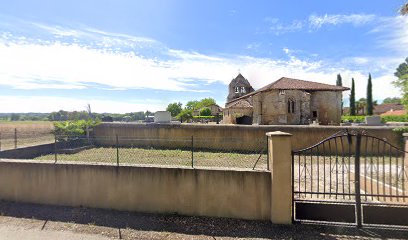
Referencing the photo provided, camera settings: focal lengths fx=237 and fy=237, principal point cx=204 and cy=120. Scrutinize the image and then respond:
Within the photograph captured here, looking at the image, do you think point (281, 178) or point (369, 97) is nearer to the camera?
point (281, 178)

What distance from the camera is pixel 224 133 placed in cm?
1523

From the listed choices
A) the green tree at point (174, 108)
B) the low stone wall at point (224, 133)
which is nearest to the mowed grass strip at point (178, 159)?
the low stone wall at point (224, 133)

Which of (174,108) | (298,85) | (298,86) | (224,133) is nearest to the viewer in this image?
(224,133)

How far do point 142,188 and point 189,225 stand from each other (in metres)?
1.59

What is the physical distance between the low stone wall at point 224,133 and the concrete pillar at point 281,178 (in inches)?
269

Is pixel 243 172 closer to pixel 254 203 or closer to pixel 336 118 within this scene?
pixel 254 203

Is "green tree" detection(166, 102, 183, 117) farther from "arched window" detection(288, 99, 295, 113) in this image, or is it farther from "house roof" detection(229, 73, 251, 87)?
"arched window" detection(288, 99, 295, 113)

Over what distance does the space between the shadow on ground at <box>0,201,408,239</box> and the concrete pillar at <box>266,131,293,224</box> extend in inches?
10.8

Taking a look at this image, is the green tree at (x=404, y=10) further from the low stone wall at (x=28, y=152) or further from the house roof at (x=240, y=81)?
the house roof at (x=240, y=81)

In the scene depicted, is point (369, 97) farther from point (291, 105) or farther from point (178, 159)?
point (178, 159)

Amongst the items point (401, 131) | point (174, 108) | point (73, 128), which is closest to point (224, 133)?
point (401, 131)

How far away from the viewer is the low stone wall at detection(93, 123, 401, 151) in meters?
13.7

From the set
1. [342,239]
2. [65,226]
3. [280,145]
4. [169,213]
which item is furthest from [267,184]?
[65,226]

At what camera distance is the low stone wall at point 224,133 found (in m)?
13.7
